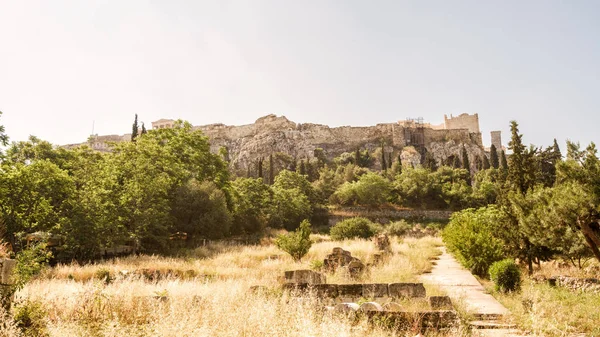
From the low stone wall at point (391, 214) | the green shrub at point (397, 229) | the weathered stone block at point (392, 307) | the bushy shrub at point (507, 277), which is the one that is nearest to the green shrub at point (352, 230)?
the green shrub at point (397, 229)

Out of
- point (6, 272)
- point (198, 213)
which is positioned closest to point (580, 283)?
point (6, 272)

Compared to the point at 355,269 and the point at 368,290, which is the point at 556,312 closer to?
the point at 368,290

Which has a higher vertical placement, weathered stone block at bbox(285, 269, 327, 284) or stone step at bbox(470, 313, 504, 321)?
weathered stone block at bbox(285, 269, 327, 284)

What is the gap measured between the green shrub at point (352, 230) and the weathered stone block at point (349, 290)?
70.7ft

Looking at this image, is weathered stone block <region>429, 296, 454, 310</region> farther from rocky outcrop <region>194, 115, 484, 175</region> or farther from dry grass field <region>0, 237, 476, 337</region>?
rocky outcrop <region>194, 115, 484, 175</region>

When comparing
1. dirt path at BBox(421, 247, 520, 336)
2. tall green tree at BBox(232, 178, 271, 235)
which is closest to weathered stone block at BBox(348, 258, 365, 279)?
dirt path at BBox(421, 247, 520, 336)

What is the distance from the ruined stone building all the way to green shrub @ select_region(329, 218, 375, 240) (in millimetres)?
51446

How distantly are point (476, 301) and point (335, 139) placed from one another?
8341 centimetres

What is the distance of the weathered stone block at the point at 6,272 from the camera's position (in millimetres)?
6656

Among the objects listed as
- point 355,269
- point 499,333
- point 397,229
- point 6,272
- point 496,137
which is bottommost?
point 397,229

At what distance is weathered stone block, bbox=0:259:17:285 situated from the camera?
21.8 ft

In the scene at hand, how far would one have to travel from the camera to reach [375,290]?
30.4 ft

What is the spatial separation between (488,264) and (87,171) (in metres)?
21.8

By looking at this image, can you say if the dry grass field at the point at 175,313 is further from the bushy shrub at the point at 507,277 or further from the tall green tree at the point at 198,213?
the tall green tree at the point at 198,213
